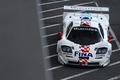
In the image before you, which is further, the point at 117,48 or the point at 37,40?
the point at 117,48

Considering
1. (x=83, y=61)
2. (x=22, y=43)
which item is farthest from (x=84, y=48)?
(x=22, y=43)

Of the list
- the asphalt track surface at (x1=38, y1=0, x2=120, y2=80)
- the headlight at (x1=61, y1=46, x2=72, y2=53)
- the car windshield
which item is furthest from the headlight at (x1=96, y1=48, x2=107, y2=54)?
the headlight at (x1=61, y1=46, x2=72, y2=53)

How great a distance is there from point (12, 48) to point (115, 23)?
34.3ft

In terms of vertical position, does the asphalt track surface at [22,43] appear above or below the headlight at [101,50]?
above

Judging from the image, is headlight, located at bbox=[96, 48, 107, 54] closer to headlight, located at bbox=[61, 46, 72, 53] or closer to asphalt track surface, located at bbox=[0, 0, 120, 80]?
headlight, located at bbox=[61, 46, 72, 53]

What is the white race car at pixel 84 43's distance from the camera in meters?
7.24

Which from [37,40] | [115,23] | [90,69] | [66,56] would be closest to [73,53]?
[66,56]

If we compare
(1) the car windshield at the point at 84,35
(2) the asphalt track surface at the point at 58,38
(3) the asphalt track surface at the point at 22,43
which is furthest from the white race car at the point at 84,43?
(3) the asphalt track surface at the point at 22,43

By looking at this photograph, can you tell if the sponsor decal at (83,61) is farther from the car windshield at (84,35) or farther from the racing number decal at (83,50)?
the car windshield at (84,35)

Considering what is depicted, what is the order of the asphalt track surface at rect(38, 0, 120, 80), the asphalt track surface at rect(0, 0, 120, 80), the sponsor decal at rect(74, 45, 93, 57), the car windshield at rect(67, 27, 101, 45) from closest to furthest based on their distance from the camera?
the asphalt track surface at rect(0, 0, 120, 80) < the asphalt track surface at rect(38, 0, 120, 80) < the sponsor decal at rect(74, 45, 93, 57) < the car windshield at rect(67, 27, 101, 45)

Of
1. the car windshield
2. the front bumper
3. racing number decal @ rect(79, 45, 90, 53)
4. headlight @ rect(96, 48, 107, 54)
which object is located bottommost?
the front bumper

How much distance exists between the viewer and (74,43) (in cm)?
747

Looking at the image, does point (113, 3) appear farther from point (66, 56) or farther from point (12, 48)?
point (12, 48)

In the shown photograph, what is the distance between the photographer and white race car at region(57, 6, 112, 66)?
7.24 metres
